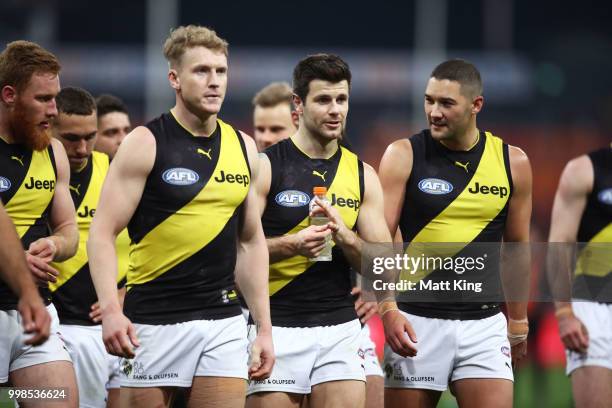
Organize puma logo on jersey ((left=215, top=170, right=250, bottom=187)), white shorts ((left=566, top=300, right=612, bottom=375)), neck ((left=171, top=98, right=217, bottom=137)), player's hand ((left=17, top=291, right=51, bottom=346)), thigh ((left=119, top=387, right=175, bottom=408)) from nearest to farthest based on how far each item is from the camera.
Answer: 1. player's hand ((left=17, top=291, right=51, bottom=346))
2. thigh ((left=119, top=387, right=175, bottom=408))
3. puma logo on jersey ((left=215, top=170, right=250, bottom=187))
4. neck ((left=171, top=98, right=217, bottom=137))
5. white shorts ((left=566, top=300, right=612, bottom=375))

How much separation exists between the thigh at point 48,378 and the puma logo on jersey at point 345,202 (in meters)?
1.86

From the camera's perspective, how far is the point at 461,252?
676 centimetres

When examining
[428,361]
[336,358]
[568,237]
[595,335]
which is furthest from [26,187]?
[595,335]

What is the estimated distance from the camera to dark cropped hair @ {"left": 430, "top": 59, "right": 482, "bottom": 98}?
683 cm

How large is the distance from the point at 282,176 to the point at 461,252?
124 cm

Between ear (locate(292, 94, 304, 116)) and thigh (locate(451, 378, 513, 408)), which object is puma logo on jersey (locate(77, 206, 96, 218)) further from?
thigh (locate(451, 378, 513, 408))

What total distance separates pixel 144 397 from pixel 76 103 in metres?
2.55

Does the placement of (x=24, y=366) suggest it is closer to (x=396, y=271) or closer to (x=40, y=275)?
(x=40, y=275)

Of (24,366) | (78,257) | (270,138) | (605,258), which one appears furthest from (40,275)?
(605,258)

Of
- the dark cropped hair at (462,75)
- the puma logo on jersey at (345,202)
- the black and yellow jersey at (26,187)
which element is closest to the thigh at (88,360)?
the black and yellow jersey at (26,187)

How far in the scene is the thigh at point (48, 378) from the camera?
5.93 metres

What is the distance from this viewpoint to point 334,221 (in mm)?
6238

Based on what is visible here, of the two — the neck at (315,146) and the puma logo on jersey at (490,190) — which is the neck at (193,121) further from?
the puma logo on jersey at (490,190)

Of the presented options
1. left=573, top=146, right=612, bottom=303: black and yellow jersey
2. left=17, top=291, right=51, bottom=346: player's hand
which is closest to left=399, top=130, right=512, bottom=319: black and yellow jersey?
left=573, top=146, right=612, bottom=303: black and yellow jersey
